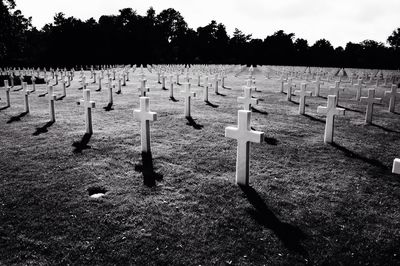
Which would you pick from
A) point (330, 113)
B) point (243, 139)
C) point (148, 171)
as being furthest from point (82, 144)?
point (330, 113)

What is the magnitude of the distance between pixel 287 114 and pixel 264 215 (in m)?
6.89

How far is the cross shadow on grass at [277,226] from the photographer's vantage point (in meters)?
3.03

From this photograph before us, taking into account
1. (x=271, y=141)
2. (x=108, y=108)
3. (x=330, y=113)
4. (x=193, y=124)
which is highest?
(x=330, y=113)

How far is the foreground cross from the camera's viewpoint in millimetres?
4137

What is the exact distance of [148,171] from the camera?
4.83 meters

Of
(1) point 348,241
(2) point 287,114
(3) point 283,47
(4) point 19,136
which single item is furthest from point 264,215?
(3) point 283,47

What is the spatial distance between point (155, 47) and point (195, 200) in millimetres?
75010

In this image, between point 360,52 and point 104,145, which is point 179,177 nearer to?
point 104,145

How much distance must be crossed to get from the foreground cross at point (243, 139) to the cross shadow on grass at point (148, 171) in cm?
122

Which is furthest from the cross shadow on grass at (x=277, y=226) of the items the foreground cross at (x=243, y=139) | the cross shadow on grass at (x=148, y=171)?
the cross shadow on grass at (x=148, y=171)

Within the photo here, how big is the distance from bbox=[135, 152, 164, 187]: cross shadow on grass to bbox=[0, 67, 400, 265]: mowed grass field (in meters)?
0.03

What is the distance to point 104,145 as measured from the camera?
6.17 m

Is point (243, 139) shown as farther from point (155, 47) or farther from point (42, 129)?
point (155, 47)

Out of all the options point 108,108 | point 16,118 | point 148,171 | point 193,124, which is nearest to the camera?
point 148,171
